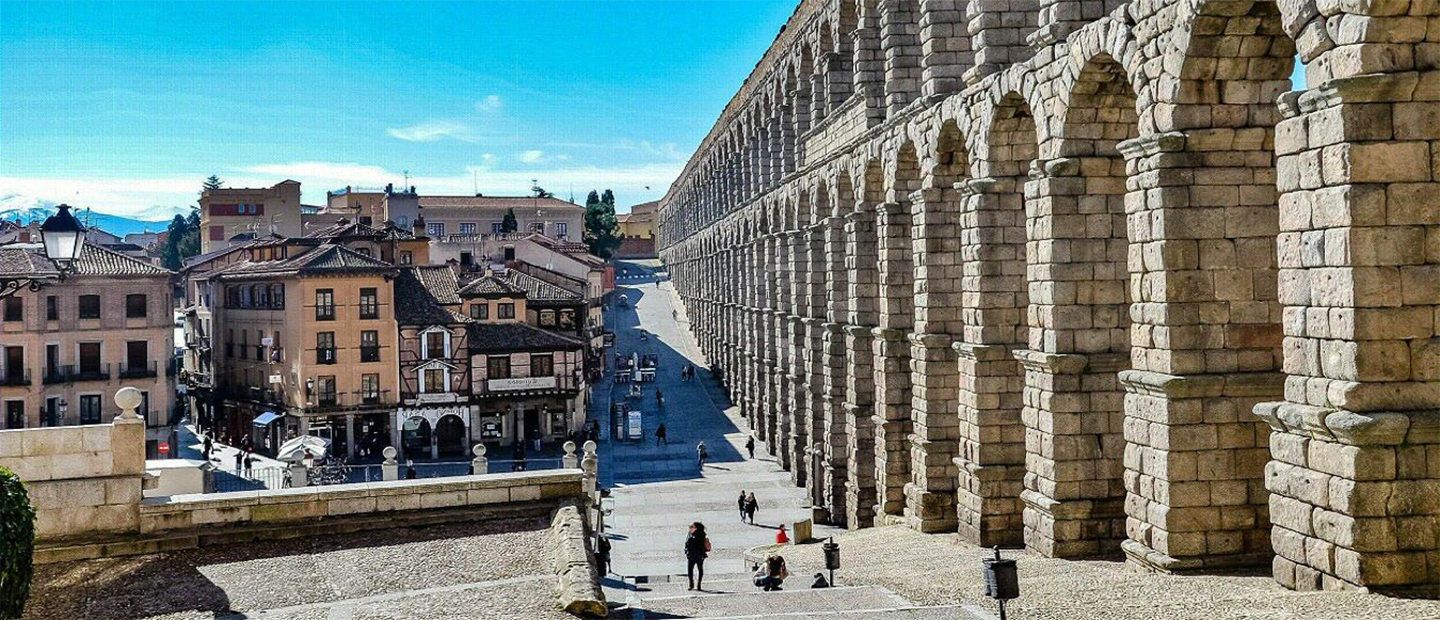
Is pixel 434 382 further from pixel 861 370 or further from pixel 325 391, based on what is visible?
pixel 861 370

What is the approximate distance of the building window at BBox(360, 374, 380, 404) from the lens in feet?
169

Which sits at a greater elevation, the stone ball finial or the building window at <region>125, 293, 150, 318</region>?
the building window at <region>125, 293, 150, 318</region>

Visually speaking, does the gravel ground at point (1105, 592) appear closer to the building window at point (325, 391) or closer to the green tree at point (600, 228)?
the building window at point (325, 391)

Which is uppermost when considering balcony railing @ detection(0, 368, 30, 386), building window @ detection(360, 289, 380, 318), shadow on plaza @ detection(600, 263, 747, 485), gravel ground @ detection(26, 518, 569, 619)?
building window @ detection(360, 289, 380, 318)

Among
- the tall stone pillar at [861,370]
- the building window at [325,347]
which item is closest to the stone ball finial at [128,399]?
the tall stone pillar at [861,370]

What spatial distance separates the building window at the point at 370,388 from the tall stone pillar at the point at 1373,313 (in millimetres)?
45319

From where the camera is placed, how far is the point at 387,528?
1808cm

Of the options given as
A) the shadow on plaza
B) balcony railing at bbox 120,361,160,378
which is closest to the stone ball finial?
the shadow on plaza

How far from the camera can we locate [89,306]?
1996 inches

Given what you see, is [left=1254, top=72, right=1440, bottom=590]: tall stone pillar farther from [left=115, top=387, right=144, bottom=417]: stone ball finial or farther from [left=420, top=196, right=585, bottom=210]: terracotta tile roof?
[left=420, top=196, right=585, bottom=210]: terracotta tile roof

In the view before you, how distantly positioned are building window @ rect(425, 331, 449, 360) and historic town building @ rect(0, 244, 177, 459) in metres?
11.4

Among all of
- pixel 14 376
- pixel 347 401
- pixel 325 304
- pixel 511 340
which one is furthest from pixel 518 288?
pixel 14 376

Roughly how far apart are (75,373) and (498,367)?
17516mm

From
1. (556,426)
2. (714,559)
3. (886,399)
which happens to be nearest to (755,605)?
(886,399)
